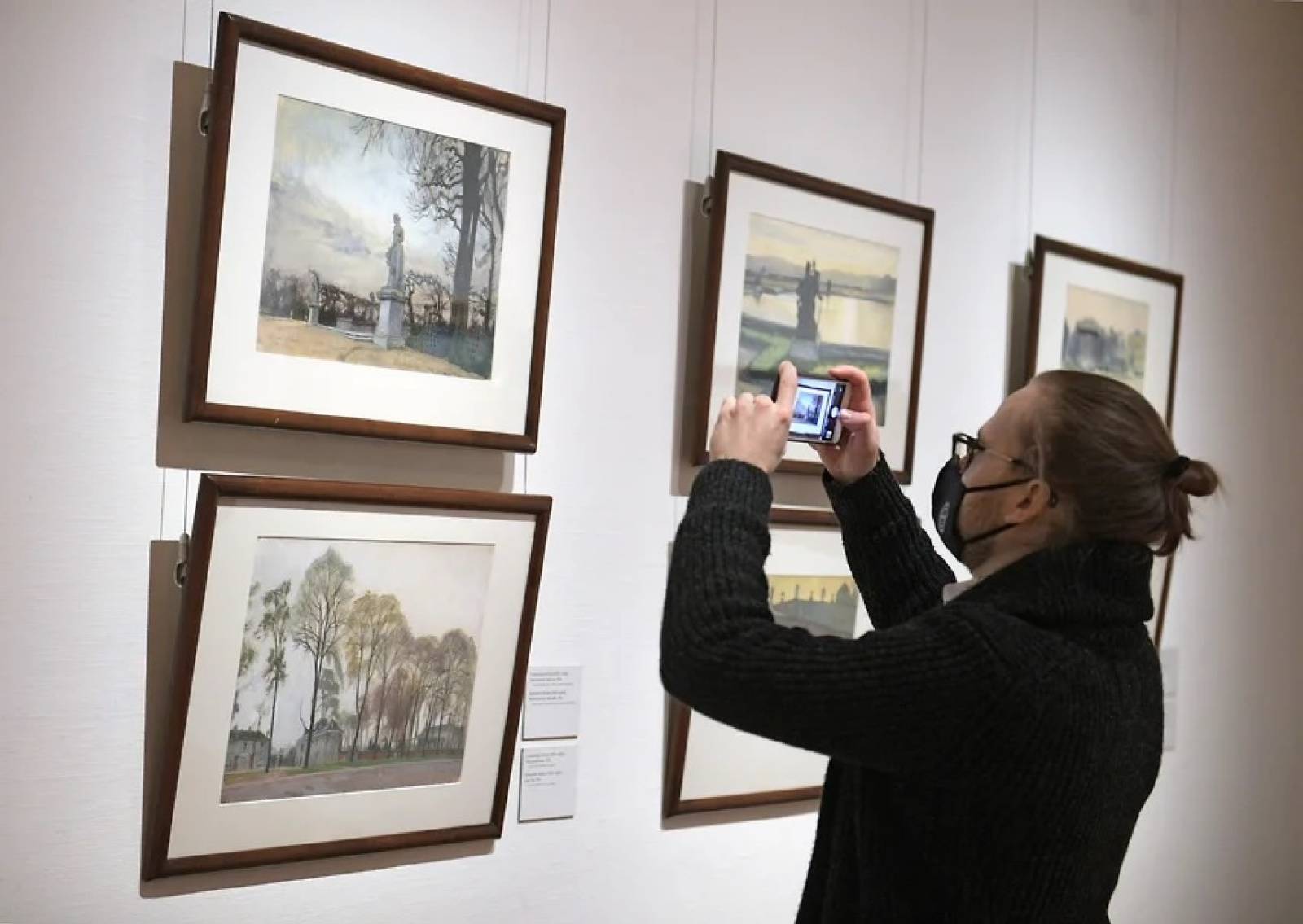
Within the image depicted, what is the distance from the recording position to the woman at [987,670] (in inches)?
46.0

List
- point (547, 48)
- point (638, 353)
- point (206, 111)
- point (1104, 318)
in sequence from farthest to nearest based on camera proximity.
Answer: point (1104, 318) < point (638, 353) < point (547, 48) < point (206, 111)

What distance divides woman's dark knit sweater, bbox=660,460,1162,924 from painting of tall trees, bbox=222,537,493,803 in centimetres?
62

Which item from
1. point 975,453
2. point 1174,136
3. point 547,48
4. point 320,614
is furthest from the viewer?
point 1174,136

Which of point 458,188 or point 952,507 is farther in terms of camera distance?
point 458,188

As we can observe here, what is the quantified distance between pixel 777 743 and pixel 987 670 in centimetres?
99

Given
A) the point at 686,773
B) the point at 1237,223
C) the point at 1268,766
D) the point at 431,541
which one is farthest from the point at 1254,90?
the point at 431,541

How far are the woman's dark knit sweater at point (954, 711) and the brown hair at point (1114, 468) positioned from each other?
30 millimetres

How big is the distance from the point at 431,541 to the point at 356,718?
25 cm

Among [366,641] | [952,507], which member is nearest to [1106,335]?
[952,507]

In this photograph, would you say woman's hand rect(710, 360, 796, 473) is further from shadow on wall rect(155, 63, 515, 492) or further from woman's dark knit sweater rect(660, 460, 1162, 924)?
shadow on wall rect(155, 63, 515, 492)

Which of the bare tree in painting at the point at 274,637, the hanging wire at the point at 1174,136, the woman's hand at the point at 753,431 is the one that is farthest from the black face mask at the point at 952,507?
the hanging wire at the point at 1174,136

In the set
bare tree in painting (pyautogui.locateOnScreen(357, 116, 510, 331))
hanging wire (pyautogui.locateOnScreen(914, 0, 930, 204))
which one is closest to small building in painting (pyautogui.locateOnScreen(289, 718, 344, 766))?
bare tree in painting (pyautogui.locateOnScreen(357, 116, 510, 331))

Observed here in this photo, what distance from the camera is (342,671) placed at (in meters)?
1.73

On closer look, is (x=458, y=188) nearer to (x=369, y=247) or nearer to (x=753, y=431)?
(x=369, y=247)
